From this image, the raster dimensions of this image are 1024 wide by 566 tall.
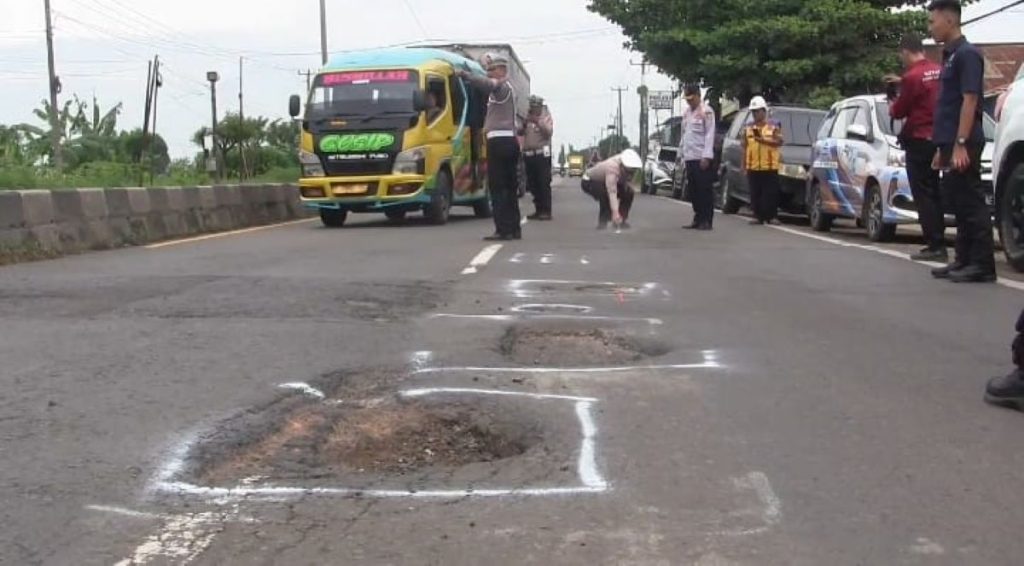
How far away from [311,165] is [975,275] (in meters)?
9.99

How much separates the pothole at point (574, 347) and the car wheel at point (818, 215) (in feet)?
27.9

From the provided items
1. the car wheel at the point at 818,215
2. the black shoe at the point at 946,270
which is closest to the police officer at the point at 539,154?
the car wheel at the point at 818,215

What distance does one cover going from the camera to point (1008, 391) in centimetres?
447

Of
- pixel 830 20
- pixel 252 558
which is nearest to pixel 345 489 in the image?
pixel 252 558

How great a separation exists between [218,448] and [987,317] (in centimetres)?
483

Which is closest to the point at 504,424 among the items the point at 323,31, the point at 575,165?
the point at 323,31

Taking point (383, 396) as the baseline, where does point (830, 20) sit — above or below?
above

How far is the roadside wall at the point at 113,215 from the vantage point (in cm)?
1034

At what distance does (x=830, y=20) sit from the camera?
29094mm

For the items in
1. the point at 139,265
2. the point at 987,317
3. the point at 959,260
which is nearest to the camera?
the point at 987,317

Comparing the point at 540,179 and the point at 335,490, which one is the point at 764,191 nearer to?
the point at 540,179

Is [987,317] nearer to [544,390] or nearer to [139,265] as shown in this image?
[544,390]

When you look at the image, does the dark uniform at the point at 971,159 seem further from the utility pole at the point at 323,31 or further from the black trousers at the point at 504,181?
the utility pole at the point at 323,31

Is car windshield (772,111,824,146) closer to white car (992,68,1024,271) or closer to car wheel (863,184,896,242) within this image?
car wheel (863,184,896,242)
